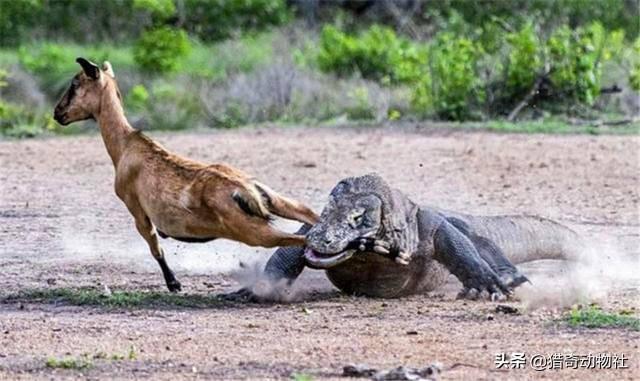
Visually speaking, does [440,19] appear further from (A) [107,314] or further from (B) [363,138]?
(A) [107,314]

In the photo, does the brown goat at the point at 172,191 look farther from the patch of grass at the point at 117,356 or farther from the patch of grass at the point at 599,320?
the patch of grass at the point at 599,320

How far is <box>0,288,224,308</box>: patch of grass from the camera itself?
10016 mm

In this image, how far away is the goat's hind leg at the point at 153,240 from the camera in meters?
10.5

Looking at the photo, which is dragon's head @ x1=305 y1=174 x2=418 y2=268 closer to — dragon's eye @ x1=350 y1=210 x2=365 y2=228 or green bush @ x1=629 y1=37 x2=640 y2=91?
dragon's eye @ x1=350 y1=210 x2=365 y2=228

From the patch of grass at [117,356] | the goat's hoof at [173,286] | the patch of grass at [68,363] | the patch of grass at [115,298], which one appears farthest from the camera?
the goat's hoof at [173,286]

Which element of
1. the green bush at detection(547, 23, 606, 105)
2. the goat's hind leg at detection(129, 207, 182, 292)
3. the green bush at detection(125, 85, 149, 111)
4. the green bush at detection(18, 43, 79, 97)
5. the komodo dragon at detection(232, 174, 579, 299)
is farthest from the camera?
the green bush at detection(18, 43, 79, 97)

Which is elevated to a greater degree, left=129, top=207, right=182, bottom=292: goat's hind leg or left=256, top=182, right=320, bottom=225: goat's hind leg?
left=256, top=182, right=320, bottom=225: goat's hind leg

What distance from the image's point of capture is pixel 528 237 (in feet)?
37.9

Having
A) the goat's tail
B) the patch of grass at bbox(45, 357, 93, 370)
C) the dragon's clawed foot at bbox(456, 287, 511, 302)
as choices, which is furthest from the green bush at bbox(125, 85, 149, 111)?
the patch of grass at bbox(45, 357, 93, 370)

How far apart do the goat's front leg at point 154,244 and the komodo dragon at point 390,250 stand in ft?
1.77

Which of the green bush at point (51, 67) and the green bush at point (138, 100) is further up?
the green bush at point (138, 100)

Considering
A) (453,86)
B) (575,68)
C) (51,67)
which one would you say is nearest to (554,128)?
(575,68)

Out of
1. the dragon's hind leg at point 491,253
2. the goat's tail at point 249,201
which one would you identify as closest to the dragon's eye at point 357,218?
the goat's tail at point 249,201

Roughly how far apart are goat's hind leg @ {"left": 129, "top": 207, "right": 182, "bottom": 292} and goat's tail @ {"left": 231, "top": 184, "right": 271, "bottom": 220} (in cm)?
108
